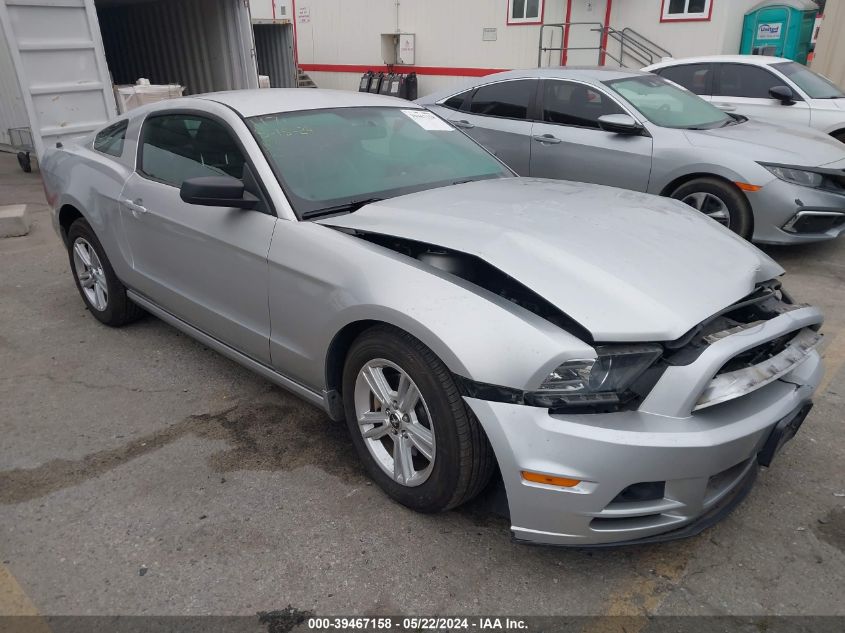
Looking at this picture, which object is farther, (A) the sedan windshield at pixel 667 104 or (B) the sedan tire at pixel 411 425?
(A) the sedan windshield at pixel 667 104

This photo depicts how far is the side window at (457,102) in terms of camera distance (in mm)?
6820

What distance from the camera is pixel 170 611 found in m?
2.19

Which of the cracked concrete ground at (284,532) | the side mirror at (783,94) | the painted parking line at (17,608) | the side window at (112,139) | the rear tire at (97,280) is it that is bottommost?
the cracked concrete ground at (284,532)

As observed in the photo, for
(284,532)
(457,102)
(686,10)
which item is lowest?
(284,532)

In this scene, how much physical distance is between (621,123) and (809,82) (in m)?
3.71

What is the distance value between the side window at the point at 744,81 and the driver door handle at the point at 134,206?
6.99m

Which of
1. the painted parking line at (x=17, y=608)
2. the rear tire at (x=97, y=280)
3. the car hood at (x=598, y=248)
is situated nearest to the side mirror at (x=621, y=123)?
the car hood at (x=598, y=248)

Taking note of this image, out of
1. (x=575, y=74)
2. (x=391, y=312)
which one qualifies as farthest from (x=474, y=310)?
(x=575, y=74)

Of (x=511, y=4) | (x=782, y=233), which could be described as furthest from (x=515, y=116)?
(x=511, y=4)

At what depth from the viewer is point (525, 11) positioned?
14602 mm

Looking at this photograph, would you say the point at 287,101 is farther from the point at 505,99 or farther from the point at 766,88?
the point at 766,88

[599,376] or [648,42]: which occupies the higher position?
[648,42]

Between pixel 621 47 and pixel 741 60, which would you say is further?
pixel 621 47

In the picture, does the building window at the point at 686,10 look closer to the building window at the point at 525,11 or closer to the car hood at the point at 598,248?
the building window at the point at 525,11
